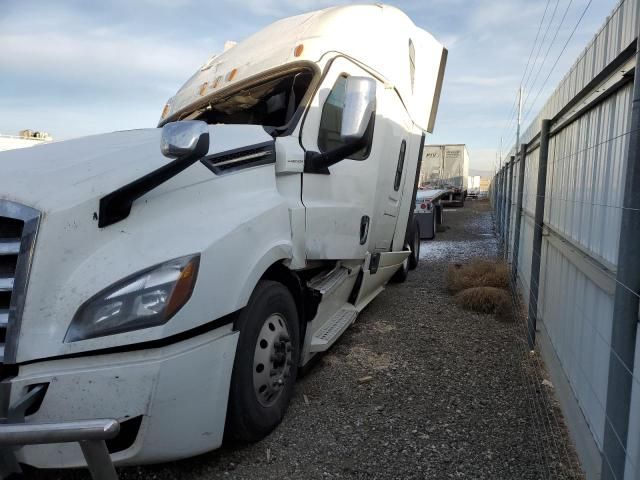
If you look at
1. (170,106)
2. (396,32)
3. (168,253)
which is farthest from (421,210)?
(168,253)

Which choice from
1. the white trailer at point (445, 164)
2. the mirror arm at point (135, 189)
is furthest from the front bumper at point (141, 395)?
the white trailer at point (445, 164)

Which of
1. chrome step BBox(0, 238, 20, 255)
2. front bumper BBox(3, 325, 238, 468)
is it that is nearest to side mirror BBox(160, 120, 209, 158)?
chrome step BBox(0, 238, 20, 255)

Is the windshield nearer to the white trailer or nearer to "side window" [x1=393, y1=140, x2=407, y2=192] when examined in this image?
"side window" [x1=393, y1=140, x2=407, y2=192]

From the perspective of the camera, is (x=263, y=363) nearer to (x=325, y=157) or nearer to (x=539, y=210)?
(x=325, y=157)

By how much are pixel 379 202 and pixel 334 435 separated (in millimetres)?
2402

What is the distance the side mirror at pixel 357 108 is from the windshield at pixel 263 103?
61cm

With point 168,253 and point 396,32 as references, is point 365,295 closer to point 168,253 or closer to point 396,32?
point 396,32

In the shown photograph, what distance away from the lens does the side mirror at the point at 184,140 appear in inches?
90.7

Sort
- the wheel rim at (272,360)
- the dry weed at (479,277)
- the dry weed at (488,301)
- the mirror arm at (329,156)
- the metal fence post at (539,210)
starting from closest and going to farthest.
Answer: the wheel rim at (272,360) < the mirror arm at (329,156) < the metal fence post at (539,210) < the dry weed at (488,301) < the dry weed at (479,277)

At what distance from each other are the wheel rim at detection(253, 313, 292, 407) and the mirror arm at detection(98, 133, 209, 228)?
1.02 meters

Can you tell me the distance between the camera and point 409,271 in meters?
8.39

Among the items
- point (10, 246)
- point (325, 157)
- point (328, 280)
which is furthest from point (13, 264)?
point (328, 280)

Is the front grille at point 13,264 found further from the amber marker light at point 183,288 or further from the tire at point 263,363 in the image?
the tire at point 263,363

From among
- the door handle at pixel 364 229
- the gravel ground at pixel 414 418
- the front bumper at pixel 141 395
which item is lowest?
the gravel ground at pixel 414 418
